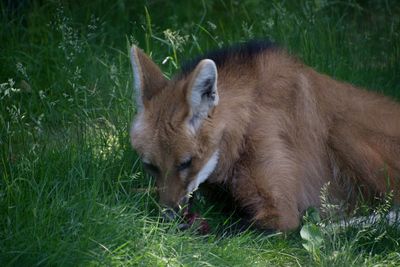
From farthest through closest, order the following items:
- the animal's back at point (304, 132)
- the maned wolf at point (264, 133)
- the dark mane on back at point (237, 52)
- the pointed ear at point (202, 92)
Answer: the dark mane on back at point (237, 52)
the animal's back at point (304, 132)
the maned wolf at point (264, 133)
the pointed ear at point (202, 92)

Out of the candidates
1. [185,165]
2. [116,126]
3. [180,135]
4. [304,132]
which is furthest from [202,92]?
[116,126]

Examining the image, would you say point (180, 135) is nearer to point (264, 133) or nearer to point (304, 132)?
point (264, 133)

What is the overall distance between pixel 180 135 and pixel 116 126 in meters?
0.88

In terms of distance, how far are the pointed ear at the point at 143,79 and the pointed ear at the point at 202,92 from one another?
0.34 meters

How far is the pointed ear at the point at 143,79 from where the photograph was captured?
434 cm

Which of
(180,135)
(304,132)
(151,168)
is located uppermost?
(180,135)

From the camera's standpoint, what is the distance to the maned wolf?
4117mm

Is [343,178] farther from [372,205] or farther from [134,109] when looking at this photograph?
[134,109]

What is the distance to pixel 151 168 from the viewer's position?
417 cm

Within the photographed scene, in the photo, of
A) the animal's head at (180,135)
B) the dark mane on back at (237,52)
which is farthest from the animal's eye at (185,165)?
the dark mane on back at (237,52)

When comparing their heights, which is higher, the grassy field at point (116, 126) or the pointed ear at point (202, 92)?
the pointed ear at point (202, 92)

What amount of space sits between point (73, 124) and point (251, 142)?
49.2 inches

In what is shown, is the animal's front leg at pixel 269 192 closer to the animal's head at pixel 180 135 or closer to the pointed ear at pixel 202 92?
the animal's head at pixel 180 135

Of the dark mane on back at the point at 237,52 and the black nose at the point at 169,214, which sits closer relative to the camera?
the black nose at the point at 169,214
